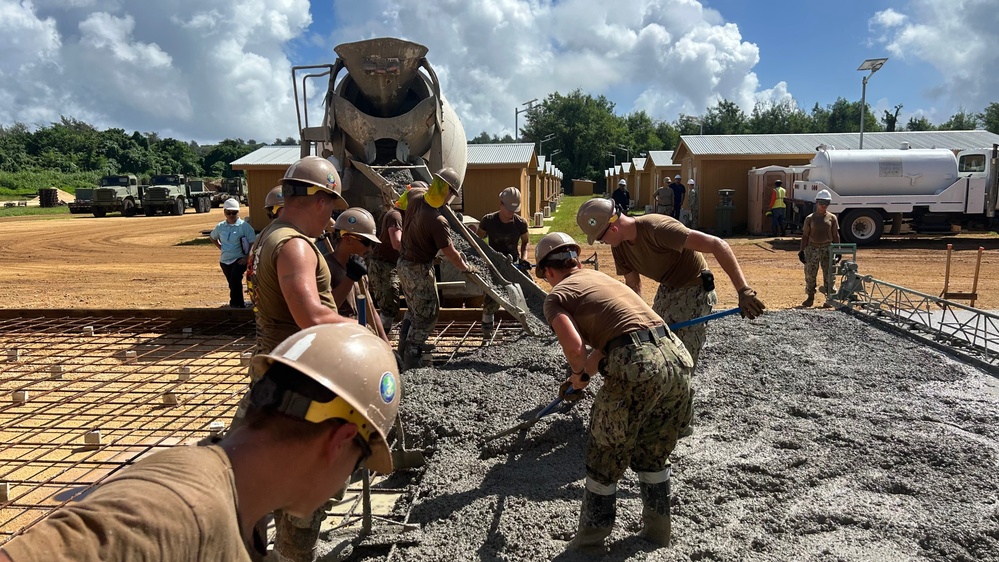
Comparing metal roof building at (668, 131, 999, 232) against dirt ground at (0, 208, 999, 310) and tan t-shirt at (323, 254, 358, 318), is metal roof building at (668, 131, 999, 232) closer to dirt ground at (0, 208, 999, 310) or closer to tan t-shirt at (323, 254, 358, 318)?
dirt ground at (0, 208, 999, 310)

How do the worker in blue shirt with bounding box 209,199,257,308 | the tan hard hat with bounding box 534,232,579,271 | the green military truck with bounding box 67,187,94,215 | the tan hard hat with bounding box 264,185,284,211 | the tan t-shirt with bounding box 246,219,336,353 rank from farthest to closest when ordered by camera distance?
the green military truck with bounding box 67,187,94,215
the worker in blue shirt with bounding box 209,199,257,308
the tan hard hat with bounding box 264,185,284,211
the tan hard hat with bounding box 534,232,579,271
the tan t-shirt with bounding box 246,219,336,353

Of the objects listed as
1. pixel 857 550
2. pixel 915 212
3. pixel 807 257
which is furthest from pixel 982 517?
pixel 915 212

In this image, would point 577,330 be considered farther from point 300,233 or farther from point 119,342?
point 119,342

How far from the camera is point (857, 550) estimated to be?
2.92m

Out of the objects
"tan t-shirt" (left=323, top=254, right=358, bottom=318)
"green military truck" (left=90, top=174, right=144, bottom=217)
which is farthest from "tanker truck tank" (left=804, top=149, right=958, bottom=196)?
"green military truck" (left=90, top=174, right=144, bottom=217)

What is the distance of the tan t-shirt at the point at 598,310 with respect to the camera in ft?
9.61

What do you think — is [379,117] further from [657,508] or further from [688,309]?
[657,508]

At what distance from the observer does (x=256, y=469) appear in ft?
3.77

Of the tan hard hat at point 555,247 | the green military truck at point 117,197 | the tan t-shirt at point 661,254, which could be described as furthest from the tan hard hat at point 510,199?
the green military truck at point 117,197

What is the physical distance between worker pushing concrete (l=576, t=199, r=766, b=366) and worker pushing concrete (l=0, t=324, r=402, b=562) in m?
2.76

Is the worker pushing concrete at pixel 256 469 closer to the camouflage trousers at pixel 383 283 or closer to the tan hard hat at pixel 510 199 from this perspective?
the camouflage trousers at pixel 383 283

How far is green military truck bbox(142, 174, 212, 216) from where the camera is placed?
1096 inches

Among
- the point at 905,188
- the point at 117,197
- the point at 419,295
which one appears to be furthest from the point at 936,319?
the point at 117,197

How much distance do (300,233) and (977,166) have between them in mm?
17468
